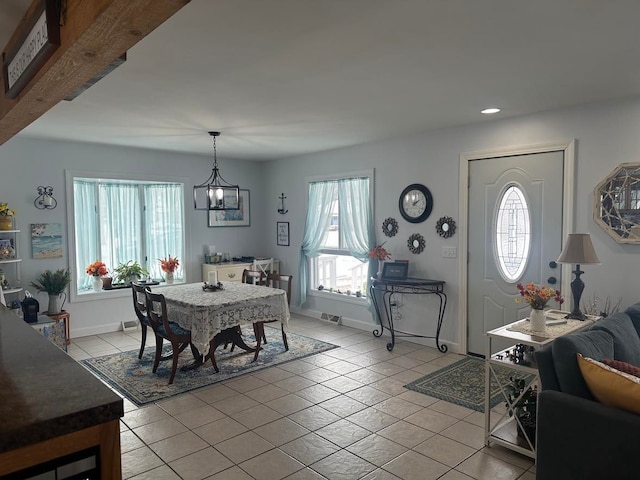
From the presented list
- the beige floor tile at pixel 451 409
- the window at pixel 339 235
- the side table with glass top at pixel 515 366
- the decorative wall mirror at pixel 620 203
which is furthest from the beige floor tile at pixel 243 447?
the decorative wall mirror at pixel 620 203

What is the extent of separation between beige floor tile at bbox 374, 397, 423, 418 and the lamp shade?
5.21 ft

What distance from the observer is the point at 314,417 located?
11.2 feet

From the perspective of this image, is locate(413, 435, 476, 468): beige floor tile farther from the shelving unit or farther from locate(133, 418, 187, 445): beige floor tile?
the shelving unit

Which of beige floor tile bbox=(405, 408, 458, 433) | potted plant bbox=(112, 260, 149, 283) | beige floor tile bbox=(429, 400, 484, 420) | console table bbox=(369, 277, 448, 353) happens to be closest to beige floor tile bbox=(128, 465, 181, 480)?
beige floor tile bbox=(405, 408, 458, 433)

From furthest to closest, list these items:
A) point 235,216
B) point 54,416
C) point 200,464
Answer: point 235,216 < point 200,464 < point 54,416

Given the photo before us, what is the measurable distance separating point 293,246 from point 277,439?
164 inches

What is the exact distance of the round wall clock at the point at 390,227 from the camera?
549cm

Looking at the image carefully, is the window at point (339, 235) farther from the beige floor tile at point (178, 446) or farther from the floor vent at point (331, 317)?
the beige floor tile at point (178, 446)

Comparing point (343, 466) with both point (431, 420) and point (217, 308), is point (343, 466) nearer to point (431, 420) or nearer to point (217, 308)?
point (431, 420)

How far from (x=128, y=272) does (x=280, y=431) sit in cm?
383

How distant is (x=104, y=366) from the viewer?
4555 mm

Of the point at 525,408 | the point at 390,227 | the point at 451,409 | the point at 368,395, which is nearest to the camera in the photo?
the point at 525,408

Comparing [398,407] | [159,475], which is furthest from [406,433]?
[159,475]

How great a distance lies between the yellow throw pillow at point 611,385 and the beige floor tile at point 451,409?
148cm
